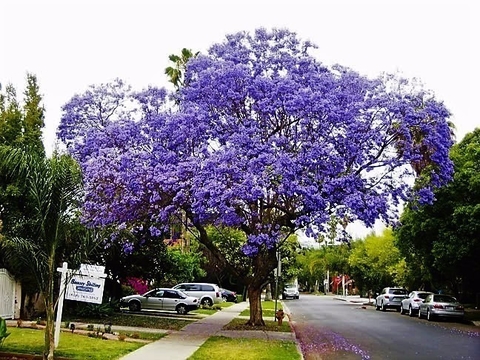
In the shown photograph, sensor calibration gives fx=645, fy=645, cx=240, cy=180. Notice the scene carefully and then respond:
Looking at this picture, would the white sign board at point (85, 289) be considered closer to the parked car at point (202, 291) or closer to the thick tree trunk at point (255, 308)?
the thick tree trunk at point (255, 308)

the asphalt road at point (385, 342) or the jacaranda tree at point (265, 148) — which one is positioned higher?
the jacaranda tree at point (265, 148)

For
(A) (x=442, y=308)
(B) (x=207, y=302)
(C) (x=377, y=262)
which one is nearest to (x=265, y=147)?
(A) (x=442, y=308)

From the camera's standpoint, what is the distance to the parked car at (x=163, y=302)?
34.8 metres

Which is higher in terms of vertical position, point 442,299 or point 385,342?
point 442,299

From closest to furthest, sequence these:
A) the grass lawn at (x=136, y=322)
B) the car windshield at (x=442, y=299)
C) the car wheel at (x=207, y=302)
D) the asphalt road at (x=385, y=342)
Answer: the asphalt road at (x=385, y=342) → the grass lawn at (x=136, y=322) → the car windshield at (x=442, y=299) → the car wheel at (x=207, y=302)

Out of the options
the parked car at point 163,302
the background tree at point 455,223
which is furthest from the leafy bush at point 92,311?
the background tree at point 455,223

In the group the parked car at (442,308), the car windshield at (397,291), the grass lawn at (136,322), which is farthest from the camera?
the car windshield at (397,291)

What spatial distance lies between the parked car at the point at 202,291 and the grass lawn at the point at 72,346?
2451 cm

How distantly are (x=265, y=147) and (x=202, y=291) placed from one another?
25.2 m

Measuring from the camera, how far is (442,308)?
32.3m

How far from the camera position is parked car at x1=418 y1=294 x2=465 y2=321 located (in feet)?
105

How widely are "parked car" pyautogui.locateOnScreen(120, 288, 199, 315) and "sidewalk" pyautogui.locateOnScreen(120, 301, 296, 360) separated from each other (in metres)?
7.27

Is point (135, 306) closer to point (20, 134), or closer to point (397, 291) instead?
point (20, 134)

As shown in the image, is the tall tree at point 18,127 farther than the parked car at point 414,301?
No
